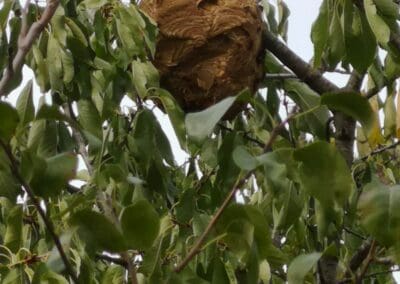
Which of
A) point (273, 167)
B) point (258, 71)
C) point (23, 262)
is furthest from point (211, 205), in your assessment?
point (273, 167)

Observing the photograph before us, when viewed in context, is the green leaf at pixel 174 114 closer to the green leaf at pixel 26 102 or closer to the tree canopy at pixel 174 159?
the tree canopy at pixel 174 159

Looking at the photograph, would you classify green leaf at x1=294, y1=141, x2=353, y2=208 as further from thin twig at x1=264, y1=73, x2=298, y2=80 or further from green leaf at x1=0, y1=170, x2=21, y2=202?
thin twig at x1=264, y1=73, x2=298, y2=80

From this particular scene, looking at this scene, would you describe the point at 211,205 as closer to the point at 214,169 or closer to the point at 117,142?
the point at 214,169

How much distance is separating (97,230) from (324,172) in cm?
24

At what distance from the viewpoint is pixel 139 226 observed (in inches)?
42.1

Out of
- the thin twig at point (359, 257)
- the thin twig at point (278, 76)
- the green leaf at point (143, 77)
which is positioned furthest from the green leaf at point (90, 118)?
the thin twig at point (359, 257)

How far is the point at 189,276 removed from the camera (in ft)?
4.23

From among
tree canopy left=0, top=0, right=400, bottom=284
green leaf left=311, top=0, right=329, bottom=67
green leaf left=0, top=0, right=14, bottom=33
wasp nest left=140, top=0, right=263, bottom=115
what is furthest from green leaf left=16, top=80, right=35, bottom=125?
green leaf left=311, top=0, right=329, bottom=67

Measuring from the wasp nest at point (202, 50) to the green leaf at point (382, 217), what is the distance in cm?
73

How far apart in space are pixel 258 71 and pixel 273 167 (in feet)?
2.60

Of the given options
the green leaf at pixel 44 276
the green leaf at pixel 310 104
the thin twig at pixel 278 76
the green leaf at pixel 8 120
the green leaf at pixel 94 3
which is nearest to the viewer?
the green leaf at pixel 8 120

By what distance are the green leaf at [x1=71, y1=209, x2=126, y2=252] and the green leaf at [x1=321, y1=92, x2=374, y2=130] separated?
0.26 metres

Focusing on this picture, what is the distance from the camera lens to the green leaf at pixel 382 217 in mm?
1060

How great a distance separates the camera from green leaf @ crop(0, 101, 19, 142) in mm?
998
